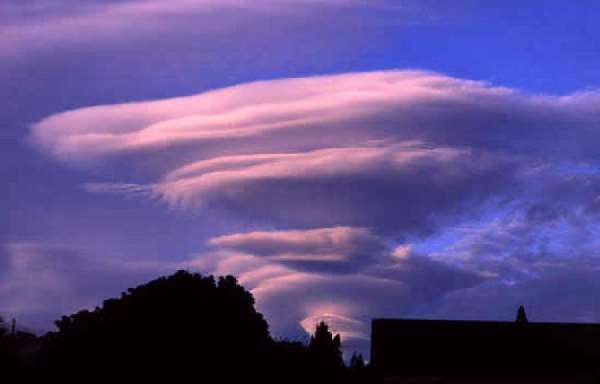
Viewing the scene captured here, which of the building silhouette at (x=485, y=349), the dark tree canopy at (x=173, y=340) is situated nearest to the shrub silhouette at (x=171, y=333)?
the dark tree canopy at (x=173, y=340)

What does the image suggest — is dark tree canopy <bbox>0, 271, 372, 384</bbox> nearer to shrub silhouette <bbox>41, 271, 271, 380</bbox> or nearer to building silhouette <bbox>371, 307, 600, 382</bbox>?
shrub silhouette <bbox>41, 271, 271, 380</bbox>

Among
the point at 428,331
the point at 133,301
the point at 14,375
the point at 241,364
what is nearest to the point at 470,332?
the point at 428,331

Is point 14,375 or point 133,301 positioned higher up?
point 133,301

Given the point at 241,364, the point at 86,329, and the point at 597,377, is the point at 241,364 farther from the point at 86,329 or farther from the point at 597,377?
the point at 597,377

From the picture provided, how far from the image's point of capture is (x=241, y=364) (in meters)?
62.3

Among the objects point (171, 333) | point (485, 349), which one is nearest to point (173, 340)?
point (171, 333)

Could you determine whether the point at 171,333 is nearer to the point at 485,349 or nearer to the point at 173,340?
the point at 173,340

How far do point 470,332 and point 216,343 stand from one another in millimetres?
14023

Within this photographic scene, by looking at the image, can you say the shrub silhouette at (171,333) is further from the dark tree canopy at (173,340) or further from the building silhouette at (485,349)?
the building silhouette at (485,349)

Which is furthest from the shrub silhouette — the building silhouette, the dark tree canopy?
the building silhouette

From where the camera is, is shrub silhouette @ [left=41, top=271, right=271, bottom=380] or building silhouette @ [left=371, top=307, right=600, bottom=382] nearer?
shrub silhouette @ [left=41, top=271, right=271, bottom=380]

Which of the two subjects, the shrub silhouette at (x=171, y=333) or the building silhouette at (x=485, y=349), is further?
the building silhouette at (x=485, y=349)

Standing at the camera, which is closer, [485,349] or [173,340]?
[173,340]

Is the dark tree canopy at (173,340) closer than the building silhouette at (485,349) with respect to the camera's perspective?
Yes
